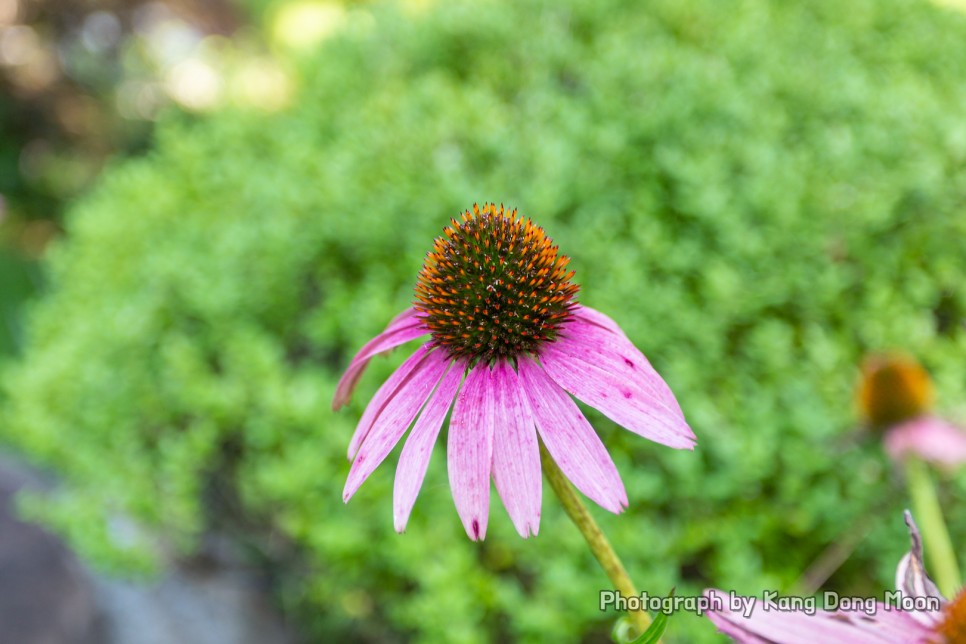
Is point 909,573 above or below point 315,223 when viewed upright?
below

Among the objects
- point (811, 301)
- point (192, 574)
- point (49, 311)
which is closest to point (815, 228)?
point (811, 301)

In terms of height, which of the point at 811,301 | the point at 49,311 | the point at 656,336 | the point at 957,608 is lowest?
the point at 957,608

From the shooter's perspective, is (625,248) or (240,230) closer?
(625,248)

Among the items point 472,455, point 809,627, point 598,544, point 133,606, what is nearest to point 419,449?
point 472,455

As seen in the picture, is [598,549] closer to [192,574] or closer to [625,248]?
[625,248]

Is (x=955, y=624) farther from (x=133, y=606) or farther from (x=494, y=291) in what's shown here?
(x=133, y=606)

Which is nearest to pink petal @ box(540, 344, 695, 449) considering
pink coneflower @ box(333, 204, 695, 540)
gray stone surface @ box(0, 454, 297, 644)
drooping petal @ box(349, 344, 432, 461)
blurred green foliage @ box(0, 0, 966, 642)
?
pink coneflower @ box(333, 204, 695, 540)

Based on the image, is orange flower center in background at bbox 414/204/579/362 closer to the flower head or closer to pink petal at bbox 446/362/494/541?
pink petal at bbox 446/362/494/541

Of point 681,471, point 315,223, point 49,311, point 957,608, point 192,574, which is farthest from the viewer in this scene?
point 49,311
